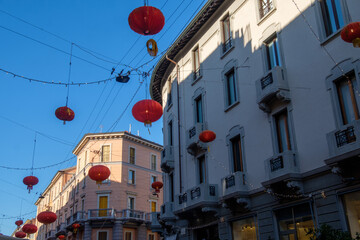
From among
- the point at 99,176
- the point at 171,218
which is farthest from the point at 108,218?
the point at 99,176

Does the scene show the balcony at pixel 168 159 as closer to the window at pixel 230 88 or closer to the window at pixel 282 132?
the window at pixel 230 88

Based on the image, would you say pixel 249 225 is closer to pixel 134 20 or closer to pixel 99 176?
pixel 99 176

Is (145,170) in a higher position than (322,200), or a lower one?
higher

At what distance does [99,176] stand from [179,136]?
Result: 255 inches

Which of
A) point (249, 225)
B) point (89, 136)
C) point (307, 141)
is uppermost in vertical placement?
point (89, 136)

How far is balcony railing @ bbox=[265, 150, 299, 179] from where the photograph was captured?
44.4 feet

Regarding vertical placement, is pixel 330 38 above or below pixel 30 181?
above

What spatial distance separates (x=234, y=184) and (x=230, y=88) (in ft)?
16.6

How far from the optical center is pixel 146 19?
1162cm

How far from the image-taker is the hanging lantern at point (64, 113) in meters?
16.1

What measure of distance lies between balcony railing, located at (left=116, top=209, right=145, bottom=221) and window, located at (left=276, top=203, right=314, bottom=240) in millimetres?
28884

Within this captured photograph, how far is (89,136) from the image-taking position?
4469 cm

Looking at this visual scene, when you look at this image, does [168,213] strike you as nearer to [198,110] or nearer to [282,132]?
[198,110]

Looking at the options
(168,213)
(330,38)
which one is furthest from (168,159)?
(330,38)
